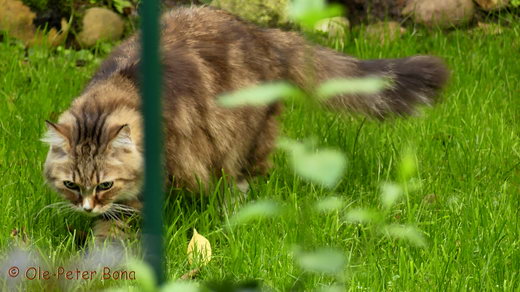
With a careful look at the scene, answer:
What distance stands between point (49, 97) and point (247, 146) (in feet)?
4.88

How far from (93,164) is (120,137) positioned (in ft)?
0.56

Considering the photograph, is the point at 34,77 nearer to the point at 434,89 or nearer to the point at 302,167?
the point at 434,89

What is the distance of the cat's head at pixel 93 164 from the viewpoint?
358 cm

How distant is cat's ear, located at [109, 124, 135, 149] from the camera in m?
3.52

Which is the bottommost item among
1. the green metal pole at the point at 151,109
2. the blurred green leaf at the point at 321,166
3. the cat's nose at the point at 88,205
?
the cat's nose at the point at 88,205

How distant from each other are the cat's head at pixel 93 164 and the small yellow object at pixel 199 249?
1.26 feet

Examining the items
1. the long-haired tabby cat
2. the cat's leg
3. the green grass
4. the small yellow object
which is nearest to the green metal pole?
the green grass

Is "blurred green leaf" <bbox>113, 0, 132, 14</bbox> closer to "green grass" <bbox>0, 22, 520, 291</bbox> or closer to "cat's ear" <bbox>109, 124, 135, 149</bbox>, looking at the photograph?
"green grass" <bbox>0, 22, 520, 291</bbox>

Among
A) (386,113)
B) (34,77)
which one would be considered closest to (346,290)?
(386,113)

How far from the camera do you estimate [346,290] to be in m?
2.89

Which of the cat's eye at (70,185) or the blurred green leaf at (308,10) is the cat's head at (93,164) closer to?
the cat's eye at (70,185)

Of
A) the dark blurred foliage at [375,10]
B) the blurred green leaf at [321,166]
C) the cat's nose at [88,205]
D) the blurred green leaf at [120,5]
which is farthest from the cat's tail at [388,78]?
the blurred green leaf at [321,166]

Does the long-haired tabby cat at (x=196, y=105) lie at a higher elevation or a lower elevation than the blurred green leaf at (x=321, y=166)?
lower

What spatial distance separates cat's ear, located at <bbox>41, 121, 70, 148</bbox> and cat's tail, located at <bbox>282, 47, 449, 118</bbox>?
116 cm
